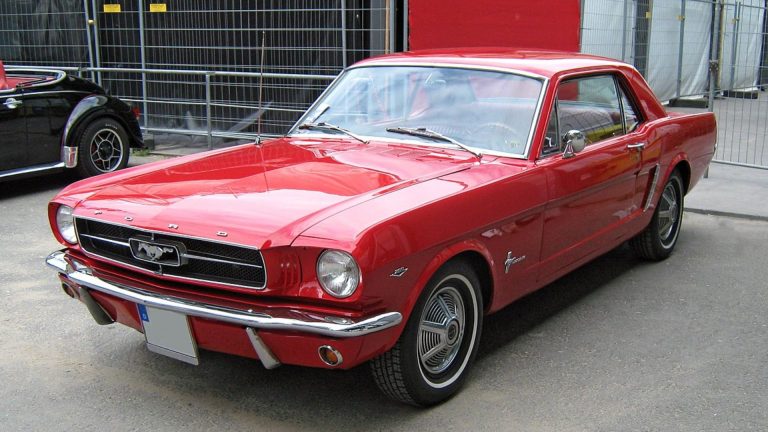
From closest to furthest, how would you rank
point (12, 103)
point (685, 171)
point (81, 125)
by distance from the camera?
point (685, 171) < point (12, 103) < point (81, 125)

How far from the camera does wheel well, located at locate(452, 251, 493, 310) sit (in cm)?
364

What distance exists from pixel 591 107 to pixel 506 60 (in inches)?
26.5

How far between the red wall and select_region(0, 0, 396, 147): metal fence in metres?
0.39

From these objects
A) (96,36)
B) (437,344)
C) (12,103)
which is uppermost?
(96,36)

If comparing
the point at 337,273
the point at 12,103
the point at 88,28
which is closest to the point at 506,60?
the point at 337,273

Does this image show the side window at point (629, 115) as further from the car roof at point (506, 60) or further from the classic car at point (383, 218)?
the car roof at point (506, 60)

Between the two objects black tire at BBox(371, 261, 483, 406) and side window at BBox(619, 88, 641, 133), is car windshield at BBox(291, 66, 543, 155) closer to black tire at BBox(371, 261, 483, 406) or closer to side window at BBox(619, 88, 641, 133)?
black tire at BBox(371, 261, 483, 406)

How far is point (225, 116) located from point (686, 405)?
26.8 feet

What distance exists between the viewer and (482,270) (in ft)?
12.4

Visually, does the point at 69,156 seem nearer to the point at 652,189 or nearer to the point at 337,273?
the point at 652,189

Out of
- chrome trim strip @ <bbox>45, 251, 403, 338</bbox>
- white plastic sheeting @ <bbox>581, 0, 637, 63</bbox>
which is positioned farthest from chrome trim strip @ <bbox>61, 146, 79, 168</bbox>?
white plastic sheeting @ <bbox>581, 0, 637, 63</bbox>

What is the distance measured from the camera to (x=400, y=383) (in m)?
3.34

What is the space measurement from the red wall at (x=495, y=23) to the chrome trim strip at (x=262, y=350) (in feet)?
22.8

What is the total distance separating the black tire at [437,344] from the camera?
10.9 ft
